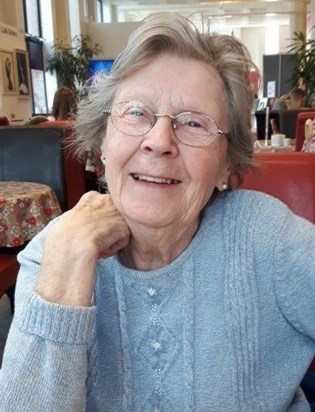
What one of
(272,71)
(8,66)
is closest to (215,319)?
(8,66)

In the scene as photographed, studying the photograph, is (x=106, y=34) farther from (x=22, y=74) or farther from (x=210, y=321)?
(x=210, y=321)

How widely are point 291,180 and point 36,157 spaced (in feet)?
6.84

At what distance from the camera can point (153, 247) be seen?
40.1 inches

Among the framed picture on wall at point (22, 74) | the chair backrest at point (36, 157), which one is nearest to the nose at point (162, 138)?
the chair backrest at point (36, 157)

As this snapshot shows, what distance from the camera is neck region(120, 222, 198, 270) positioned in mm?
1002

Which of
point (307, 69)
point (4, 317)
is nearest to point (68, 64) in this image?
point (307, 69)

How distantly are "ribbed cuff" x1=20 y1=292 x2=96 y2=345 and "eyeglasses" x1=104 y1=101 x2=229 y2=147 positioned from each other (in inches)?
13.9

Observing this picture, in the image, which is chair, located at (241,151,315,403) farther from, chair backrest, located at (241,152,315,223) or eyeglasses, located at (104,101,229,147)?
eyeglasses, located at (104,101,229,147)

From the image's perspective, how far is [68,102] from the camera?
540cm

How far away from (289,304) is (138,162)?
0.39 meters

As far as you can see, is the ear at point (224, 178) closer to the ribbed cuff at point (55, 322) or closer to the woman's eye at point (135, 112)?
the woman's eye at point (135, 112)

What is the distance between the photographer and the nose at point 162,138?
94cm

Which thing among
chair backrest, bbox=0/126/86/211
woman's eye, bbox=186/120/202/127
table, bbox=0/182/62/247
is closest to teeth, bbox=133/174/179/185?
woman's eye, bbox=186/120/202/127

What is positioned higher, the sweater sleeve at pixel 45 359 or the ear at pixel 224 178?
the ear at pixel 224 178
